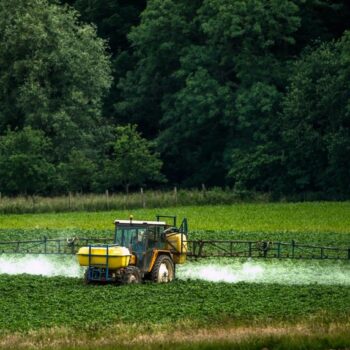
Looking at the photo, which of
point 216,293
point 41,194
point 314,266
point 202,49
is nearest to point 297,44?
point 202,49

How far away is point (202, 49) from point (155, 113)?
33.3 ft

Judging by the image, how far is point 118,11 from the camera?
352ft

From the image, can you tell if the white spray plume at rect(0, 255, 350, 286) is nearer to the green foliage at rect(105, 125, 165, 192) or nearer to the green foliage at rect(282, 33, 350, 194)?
the green foliage at rect(282, 33, 350, 194)

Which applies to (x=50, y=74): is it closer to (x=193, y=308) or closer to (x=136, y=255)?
(x=136, y=255)

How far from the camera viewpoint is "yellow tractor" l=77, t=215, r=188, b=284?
39.6 metres

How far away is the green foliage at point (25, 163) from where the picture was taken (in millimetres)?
83688

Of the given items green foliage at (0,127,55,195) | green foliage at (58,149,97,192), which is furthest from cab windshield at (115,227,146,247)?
green foliage at (58,149,97,192)

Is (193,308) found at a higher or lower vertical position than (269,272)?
higher

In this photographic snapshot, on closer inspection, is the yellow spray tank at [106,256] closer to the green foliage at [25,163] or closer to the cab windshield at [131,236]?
the cab windshield at [131,236]

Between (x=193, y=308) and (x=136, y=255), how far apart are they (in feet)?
21.4

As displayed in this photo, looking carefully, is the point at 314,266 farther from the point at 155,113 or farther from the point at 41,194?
the point at 155,113

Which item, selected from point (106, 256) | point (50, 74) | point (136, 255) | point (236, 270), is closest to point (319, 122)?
point (50, 74)

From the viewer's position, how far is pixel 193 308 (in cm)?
3453

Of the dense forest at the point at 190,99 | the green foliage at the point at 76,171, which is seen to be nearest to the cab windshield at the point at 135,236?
the dense forest at the point at 190,99
